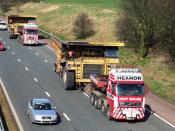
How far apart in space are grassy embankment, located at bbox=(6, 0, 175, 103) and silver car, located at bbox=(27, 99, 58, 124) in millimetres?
Answer: 11891

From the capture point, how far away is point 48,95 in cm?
3834

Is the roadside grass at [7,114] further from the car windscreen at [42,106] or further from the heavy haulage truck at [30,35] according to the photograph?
the heavy haulage truck at [30,35]

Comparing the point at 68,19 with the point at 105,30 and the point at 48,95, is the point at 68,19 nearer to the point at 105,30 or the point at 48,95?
the point at 105,30

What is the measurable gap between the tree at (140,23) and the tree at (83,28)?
16.5 meters

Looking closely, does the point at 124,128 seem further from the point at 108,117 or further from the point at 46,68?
the point at 46,68

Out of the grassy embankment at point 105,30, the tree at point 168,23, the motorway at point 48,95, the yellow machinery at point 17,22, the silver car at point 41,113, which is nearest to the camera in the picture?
the silver car at point 41,113

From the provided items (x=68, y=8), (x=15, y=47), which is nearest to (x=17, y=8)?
(x=68, y=8)

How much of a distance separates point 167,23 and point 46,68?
13386mm

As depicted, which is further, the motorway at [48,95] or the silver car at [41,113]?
the motorway at [48,95]

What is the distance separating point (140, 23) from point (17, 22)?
2810cm

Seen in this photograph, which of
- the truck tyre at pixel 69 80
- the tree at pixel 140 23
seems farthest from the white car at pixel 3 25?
the truck tyre at pixel 69 80

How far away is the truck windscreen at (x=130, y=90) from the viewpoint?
30.5 m

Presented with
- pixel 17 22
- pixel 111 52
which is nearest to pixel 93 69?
pixel 111 52

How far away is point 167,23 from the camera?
157ft
